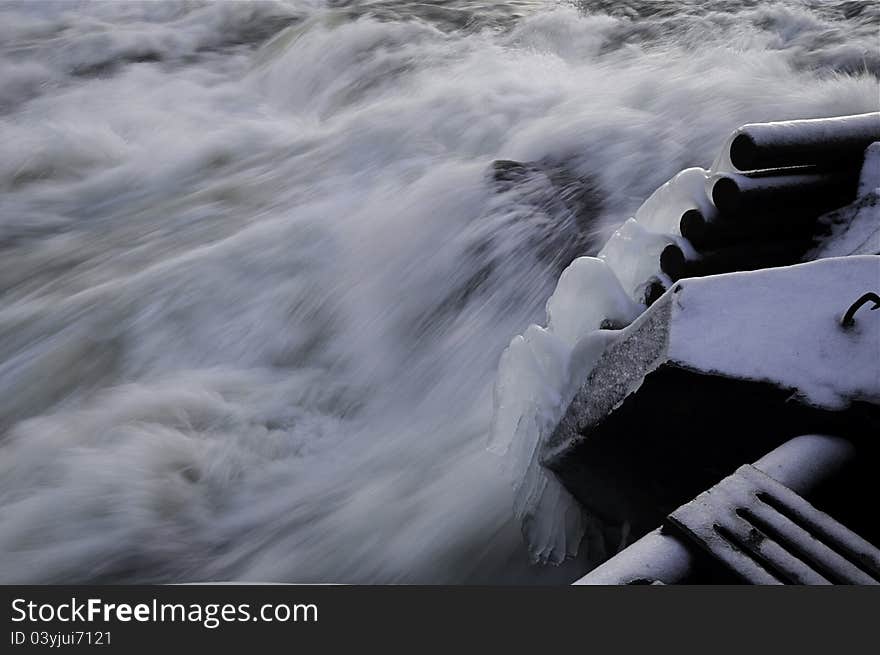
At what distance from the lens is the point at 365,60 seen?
910 centimetres

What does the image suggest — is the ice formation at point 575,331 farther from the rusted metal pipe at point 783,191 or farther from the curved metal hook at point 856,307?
the curved metal hook at point 856,307

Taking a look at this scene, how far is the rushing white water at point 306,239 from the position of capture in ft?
12.2

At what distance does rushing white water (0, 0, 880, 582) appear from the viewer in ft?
12.2

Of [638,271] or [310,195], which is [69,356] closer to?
[310,195]

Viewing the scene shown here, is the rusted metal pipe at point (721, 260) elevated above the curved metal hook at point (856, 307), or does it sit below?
below

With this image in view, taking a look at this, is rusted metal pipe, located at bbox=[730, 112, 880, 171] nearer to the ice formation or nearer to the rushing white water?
the ice formation

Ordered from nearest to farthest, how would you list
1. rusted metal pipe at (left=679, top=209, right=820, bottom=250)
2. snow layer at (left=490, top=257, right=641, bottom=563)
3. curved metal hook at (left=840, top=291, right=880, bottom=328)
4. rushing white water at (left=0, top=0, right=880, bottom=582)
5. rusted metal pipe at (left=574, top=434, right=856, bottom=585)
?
rusted metal pipe at (left=574, top=434, right=856, bottom=585) < curved metal hook at (left=840, top=291, right=880, bottom=328) < rusted metal pipe at (left=679, top=209, right=820, bottom=250) < snow layer at (left=490, top=257, right=641, bottom=563) < rushing white water at (left=0, top=0, right=880, bottom=582)

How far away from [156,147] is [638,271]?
237 inches

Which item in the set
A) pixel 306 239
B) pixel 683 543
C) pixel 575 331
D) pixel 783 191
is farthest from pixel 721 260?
pixel 306 239

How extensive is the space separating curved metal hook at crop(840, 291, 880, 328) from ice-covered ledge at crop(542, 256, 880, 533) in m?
0.02

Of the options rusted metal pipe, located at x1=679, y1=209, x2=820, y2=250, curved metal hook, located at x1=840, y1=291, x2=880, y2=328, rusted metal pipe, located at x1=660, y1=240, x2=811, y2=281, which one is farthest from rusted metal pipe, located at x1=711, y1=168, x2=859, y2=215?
curved metal hook, located at x1=840, y1=291, x2=880, y2=328

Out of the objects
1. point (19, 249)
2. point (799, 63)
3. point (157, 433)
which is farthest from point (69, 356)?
point (799, 63)

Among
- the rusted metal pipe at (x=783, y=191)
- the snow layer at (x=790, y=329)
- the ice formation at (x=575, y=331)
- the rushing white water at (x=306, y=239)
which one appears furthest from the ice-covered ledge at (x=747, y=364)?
the rushing white water at (x=306, y=239)

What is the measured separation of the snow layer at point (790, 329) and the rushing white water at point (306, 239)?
1523 millimetres
